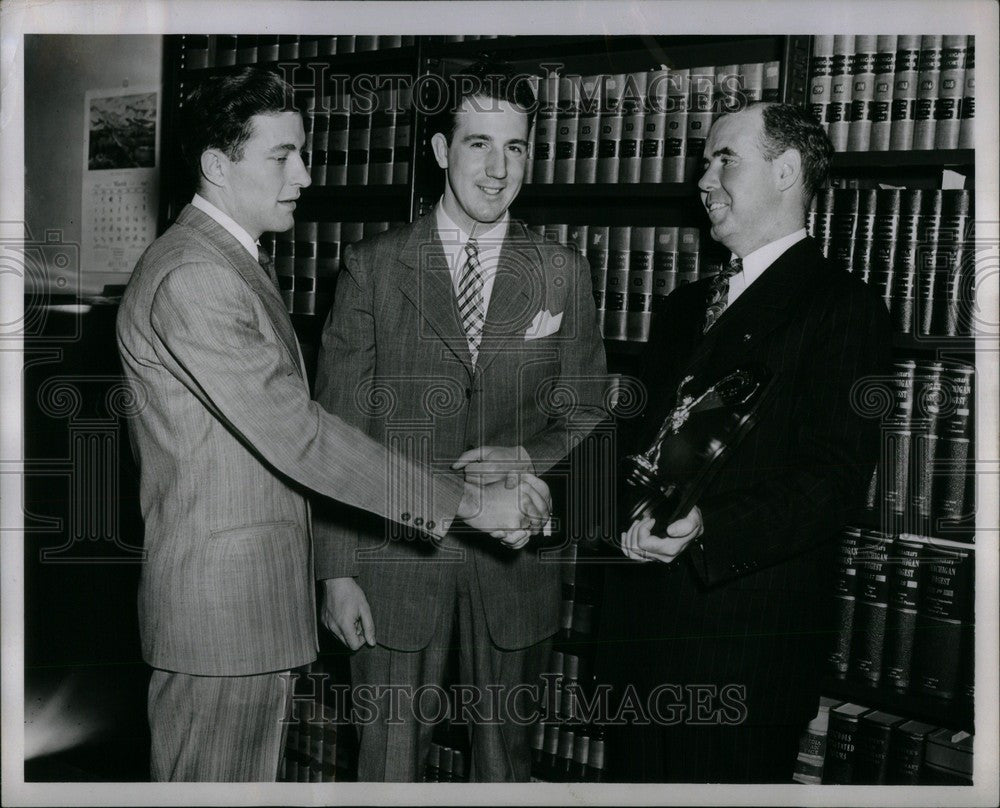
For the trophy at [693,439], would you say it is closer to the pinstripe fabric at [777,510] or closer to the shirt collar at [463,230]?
the pinstripe fabric at [777,510]

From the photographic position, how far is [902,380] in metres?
1.70

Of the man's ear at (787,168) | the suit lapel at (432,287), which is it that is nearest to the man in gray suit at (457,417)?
the suit lapel at (432,287)

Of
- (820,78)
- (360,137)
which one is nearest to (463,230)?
(360,137)

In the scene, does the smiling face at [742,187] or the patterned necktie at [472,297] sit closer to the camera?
the smiling face at [742,187]

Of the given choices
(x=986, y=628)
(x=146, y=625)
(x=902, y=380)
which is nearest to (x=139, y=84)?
(x=146, y=625)

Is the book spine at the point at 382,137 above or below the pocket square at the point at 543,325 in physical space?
above

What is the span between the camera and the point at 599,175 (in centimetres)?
196

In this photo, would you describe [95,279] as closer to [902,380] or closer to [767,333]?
[767,333]

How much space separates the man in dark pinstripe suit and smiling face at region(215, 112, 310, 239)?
0.79m

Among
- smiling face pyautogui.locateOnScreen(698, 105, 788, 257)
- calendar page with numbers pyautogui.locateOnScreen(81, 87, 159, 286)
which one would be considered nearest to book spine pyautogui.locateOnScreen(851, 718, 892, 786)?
smiling face pyautogui.locateOnScreen(698, 105, 788, 257)

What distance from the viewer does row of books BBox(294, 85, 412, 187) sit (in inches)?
85.4

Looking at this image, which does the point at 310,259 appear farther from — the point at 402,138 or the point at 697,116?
the point at 697,116

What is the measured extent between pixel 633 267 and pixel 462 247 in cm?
39

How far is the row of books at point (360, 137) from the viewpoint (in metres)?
2.17
